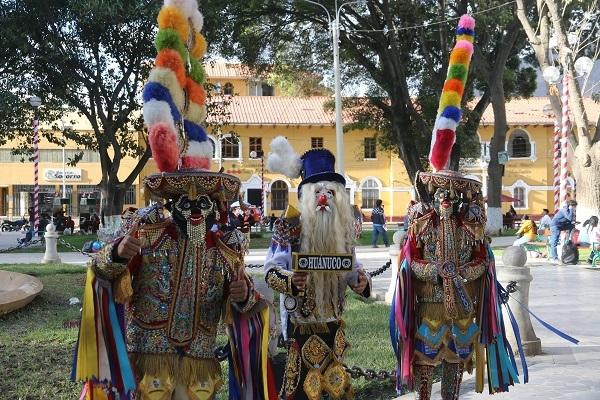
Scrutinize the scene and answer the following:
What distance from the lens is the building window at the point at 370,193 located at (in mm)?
50812

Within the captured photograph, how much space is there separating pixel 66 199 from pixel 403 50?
2941cm

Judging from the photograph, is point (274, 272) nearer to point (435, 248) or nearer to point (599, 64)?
point (435, 248)

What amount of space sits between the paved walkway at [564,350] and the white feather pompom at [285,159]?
226 cm

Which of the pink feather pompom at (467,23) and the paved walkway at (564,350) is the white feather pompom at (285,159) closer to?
the pink feather pompom at (467,23)

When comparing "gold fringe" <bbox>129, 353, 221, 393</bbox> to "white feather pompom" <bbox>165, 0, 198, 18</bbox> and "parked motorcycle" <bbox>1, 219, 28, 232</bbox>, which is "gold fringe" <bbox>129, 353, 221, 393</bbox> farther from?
"parked motorcycle" <bbox>1, 219, 28, 232</bbox>

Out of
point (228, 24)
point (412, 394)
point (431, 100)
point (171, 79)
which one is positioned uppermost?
point (228, 24)

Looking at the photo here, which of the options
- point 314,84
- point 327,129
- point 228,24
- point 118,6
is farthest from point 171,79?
point 327,129

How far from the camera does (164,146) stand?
13.4 ft

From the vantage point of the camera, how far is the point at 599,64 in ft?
86.6

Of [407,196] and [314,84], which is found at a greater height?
[314,84]

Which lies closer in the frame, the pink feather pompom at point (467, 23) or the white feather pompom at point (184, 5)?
the white feather pompom at point (184, 5)

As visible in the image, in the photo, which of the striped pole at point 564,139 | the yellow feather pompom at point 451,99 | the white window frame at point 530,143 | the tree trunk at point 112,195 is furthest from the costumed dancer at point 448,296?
the white window frame at point 530,143

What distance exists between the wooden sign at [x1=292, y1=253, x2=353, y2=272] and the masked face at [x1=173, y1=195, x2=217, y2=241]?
0.77m

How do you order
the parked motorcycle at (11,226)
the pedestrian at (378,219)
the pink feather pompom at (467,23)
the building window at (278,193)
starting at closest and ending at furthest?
the pink feather pompom at (467,23) < the pedestrian at (378,219) < the parked motorcycle at (11,226) < the building window at (278,193)
